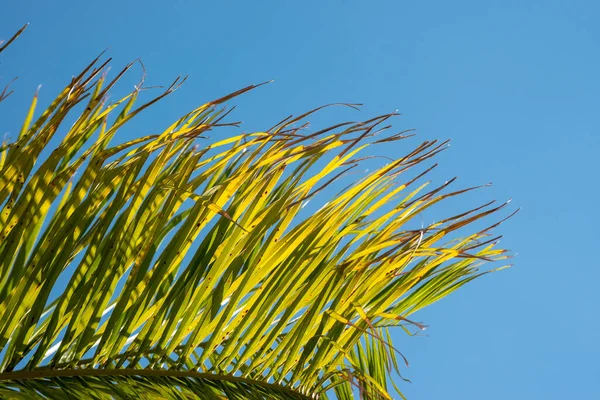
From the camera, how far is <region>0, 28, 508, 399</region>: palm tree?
96cm

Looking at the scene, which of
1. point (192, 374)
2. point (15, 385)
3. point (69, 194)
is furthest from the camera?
point (192, 374)

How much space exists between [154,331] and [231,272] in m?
0.13

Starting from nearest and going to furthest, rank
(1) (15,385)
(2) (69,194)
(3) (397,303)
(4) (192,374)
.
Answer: (1) (15,385) → (2) (69,194) → (4) (192,374) → (3) (397,303)

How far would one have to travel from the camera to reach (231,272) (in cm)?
106

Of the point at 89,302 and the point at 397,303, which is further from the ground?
the point at 397,303

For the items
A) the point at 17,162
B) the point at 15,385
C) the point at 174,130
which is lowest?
the point at 15,385

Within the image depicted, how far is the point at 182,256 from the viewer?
1040 mm

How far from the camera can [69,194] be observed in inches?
39.9

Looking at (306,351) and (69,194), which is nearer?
(69,194)

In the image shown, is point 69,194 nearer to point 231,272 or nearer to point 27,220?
point 27,220

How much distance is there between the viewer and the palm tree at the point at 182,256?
0.96 m

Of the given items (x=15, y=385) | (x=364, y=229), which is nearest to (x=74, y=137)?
(x=15, y=385)

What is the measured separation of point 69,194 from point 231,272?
9.3 inches

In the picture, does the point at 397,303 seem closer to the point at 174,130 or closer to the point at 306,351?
the point at 306,351
